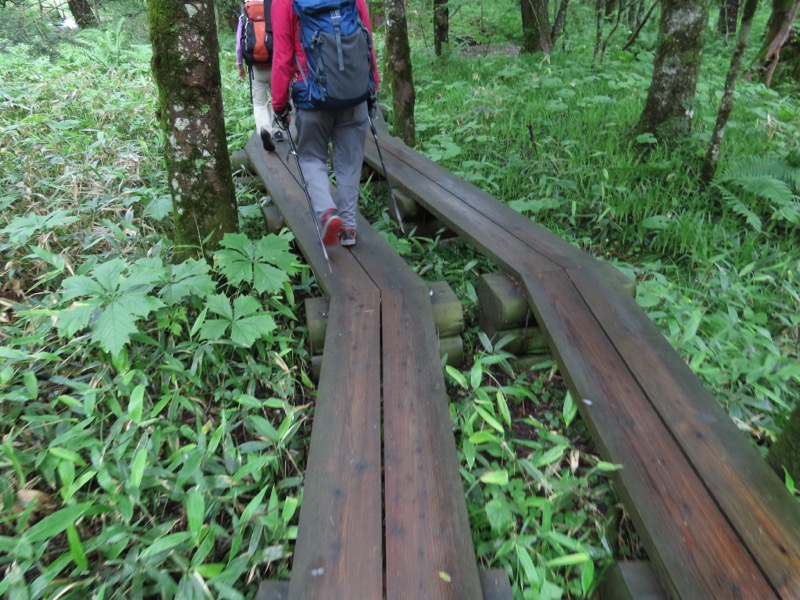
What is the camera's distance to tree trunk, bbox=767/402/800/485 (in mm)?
1886

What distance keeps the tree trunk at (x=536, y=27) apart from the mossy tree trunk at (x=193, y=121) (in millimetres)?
8430

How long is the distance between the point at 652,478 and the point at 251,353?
2231 millimetres

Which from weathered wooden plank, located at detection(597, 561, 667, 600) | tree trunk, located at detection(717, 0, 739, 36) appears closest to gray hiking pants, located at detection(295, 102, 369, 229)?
weathered wooden plank, located at detection(597, 561, 667, 600)

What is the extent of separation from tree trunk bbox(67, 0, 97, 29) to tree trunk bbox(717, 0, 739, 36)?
15324mm

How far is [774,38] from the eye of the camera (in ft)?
25.2

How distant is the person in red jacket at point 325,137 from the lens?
3.06 m

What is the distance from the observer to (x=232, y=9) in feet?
39.6

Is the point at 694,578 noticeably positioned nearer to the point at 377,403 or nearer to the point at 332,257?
Result: the point at 377,403

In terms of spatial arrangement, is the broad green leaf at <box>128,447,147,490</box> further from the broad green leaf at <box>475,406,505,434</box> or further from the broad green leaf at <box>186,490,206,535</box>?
the broad green leaf at <box>475,406,505,434</box>

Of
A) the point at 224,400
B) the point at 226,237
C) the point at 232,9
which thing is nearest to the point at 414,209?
the point at 226,237

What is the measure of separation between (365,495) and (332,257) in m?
1.96

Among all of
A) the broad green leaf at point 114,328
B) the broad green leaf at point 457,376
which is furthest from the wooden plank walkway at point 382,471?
the broad green leaf at point 114,328

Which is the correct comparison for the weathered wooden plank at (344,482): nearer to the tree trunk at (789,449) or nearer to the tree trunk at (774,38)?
the tree trunk at (789,449)

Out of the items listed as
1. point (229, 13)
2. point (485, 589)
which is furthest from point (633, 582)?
point (229, 13)
